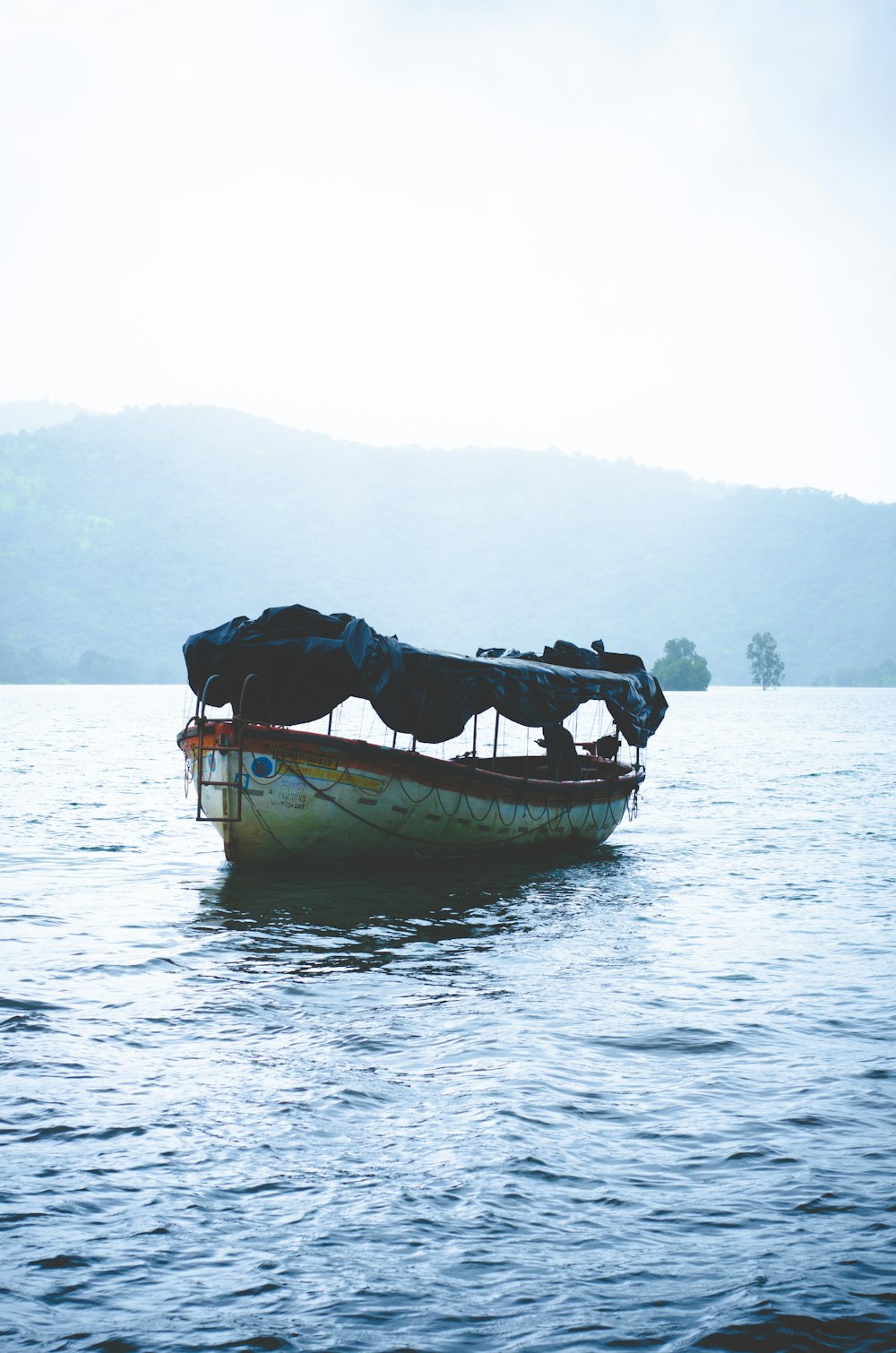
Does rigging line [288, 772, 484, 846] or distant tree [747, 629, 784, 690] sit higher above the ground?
distant tree [747, 629, 784, 690]

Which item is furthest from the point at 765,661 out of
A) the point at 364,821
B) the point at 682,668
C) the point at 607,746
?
the point at 364,821

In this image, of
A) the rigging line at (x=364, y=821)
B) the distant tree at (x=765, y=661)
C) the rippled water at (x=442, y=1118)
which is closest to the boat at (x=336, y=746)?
the rigging line at (x=364, y=821)

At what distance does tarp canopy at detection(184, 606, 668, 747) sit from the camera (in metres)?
17.2

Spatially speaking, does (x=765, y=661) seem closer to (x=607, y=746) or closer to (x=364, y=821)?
(x=607, y=746)

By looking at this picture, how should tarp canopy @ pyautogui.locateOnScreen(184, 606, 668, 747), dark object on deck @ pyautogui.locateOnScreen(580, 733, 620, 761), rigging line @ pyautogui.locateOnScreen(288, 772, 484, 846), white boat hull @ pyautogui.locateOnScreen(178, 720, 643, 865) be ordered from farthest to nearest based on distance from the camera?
1. dark object on deck @ pyautogui.locateOnScreen(580, 733, 620, 761)
2. tarp canopy @ pyautogui.locateOnScreen(184, 606, 668, 747)
3. rigging line @ pyautogui.locateOnScreen(288, 772, 484, 846)
4. white boat hull @ pyautogui.locateOnScreen(178, 720, 643, 865)

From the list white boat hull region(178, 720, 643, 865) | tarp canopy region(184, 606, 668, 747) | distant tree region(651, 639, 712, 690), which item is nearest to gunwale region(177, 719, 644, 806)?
white boat hull region(178, 720, 643, 865)

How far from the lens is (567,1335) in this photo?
5.22 metres

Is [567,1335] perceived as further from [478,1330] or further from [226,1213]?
[226,1213]

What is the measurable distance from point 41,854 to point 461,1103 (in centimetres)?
1552

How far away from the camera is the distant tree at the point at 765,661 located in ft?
592

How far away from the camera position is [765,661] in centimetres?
18075

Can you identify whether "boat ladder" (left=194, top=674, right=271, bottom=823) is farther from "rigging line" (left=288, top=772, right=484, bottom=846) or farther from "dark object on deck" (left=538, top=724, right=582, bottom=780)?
"dark object on deck" (left=538, top=724, right=582, bottom=780)

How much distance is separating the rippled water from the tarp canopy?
272 cm

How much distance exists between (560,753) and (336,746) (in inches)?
255
